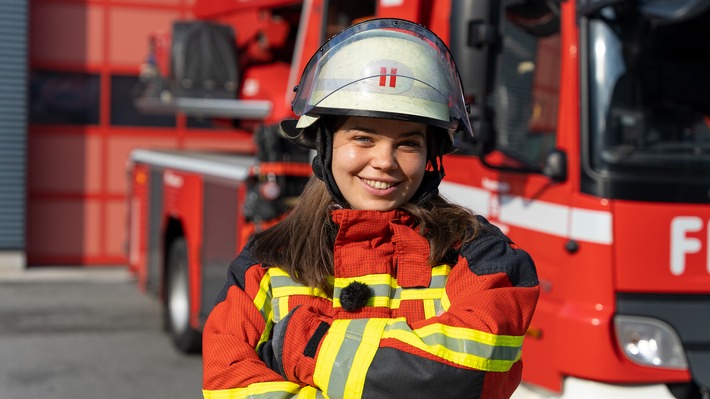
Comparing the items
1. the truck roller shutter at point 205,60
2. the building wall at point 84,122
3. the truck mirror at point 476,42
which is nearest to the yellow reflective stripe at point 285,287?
the truck mirror at point 476,42

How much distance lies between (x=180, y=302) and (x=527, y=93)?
158 inches

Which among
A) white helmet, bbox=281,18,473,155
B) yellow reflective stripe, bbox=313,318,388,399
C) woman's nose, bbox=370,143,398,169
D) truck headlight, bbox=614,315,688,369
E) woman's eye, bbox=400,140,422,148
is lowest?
truck headlight, bbox=614,315,688,369

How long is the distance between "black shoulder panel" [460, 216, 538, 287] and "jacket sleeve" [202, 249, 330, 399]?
0.39 metres

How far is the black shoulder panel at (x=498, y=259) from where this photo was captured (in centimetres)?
203

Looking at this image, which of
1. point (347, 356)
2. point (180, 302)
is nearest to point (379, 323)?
point (347, 356)

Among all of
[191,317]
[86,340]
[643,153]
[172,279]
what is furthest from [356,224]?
[86,340]

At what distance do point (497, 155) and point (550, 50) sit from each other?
1.73 feet

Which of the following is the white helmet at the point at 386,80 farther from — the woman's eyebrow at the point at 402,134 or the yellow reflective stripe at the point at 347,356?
the yellow reflective stripe at the point at 347,356

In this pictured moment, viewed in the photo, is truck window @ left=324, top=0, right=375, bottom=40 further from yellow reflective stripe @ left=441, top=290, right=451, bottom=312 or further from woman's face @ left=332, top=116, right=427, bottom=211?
yellow reflective stripe @ left=441, top=290, right=451, bottom=312

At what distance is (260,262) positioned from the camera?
2148 millimetres

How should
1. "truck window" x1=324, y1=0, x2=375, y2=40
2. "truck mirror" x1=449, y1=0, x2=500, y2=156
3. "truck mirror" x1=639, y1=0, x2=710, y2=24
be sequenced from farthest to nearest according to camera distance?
"truck window" x1=324, y1=0, x2=375, y2=40
"truck mirror" x1=639, y1=0, x2=710, y2=24
"truck mirror" x1=449, y1=0, x2=500, y2=156

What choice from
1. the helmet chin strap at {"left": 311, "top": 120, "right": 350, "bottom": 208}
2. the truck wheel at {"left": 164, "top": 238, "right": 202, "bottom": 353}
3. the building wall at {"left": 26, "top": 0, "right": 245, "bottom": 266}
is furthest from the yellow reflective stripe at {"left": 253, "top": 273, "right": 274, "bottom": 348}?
the building wall at {"left": 26, "top": 0, "right": 245, "bottom": 266}

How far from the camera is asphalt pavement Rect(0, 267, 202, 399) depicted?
702 centimetres

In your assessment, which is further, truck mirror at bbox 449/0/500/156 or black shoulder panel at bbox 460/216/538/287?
truck mirror at bbox 449/0/500/156
